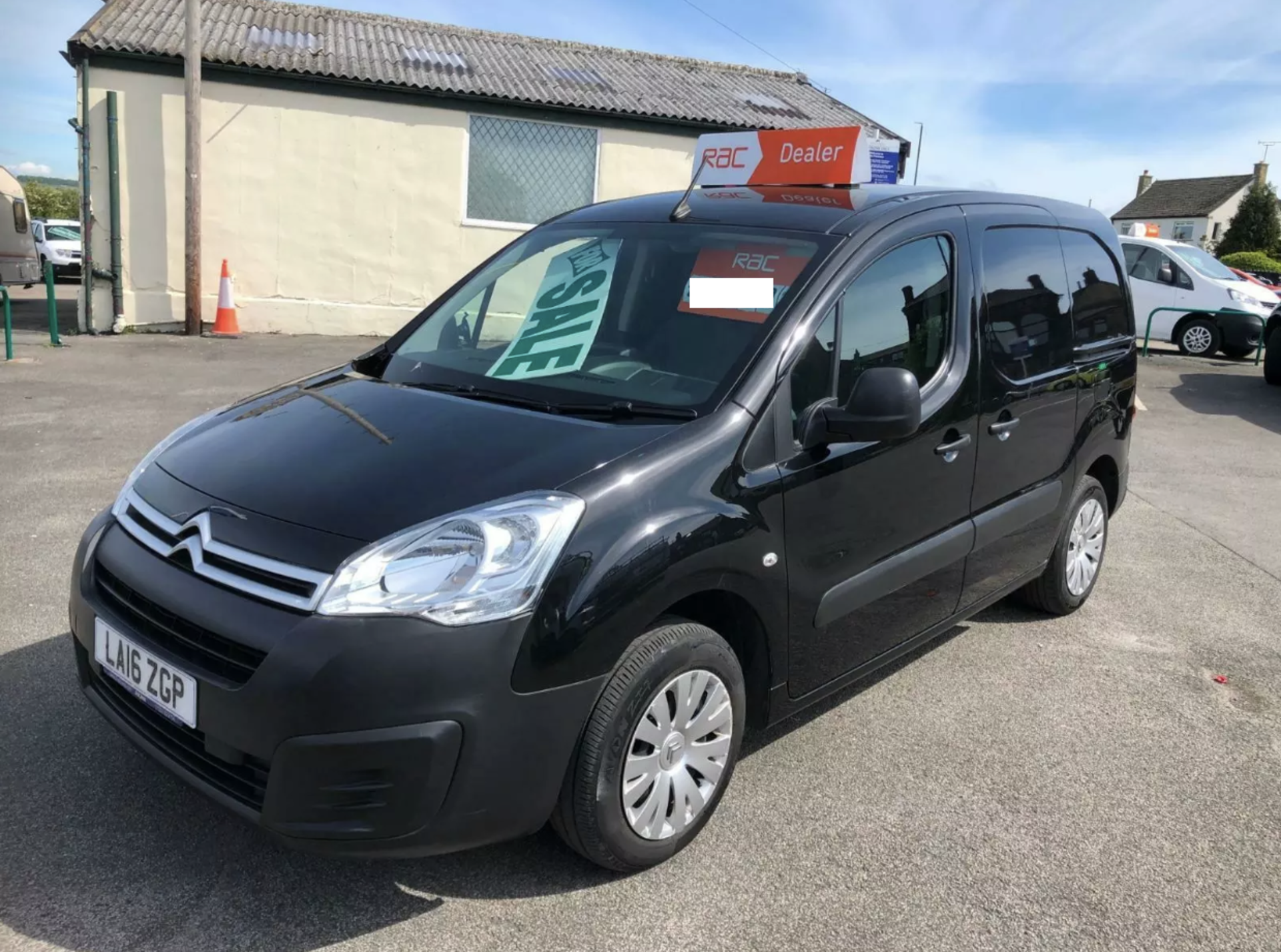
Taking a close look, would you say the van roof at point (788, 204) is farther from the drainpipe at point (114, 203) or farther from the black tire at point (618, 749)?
the drainpipe at point (114, 203)

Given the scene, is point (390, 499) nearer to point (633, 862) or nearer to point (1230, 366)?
point (633, 862)

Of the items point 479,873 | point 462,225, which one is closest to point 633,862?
point 479,873

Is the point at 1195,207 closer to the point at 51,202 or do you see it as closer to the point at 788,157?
the point at 51,202

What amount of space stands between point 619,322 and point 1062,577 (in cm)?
267

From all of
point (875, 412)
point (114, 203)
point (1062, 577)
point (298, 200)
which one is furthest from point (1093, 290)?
point (114, 203)

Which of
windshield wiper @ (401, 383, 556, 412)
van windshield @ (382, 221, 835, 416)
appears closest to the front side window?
van windshield @ (382, 221, 835, 416)

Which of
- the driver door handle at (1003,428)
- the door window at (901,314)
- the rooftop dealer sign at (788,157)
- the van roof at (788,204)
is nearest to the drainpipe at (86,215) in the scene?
the van roof at (788,204)

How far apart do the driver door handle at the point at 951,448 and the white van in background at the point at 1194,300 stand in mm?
14082

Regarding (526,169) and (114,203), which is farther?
(526,169)

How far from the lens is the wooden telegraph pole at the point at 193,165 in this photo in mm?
12133

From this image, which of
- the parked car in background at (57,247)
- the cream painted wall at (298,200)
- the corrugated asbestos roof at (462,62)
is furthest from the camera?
the parked car in background at (57,247)

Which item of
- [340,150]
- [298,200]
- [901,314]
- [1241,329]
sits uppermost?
[340,150]

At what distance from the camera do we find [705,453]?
2742 mm

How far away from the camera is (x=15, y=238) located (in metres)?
18.0
